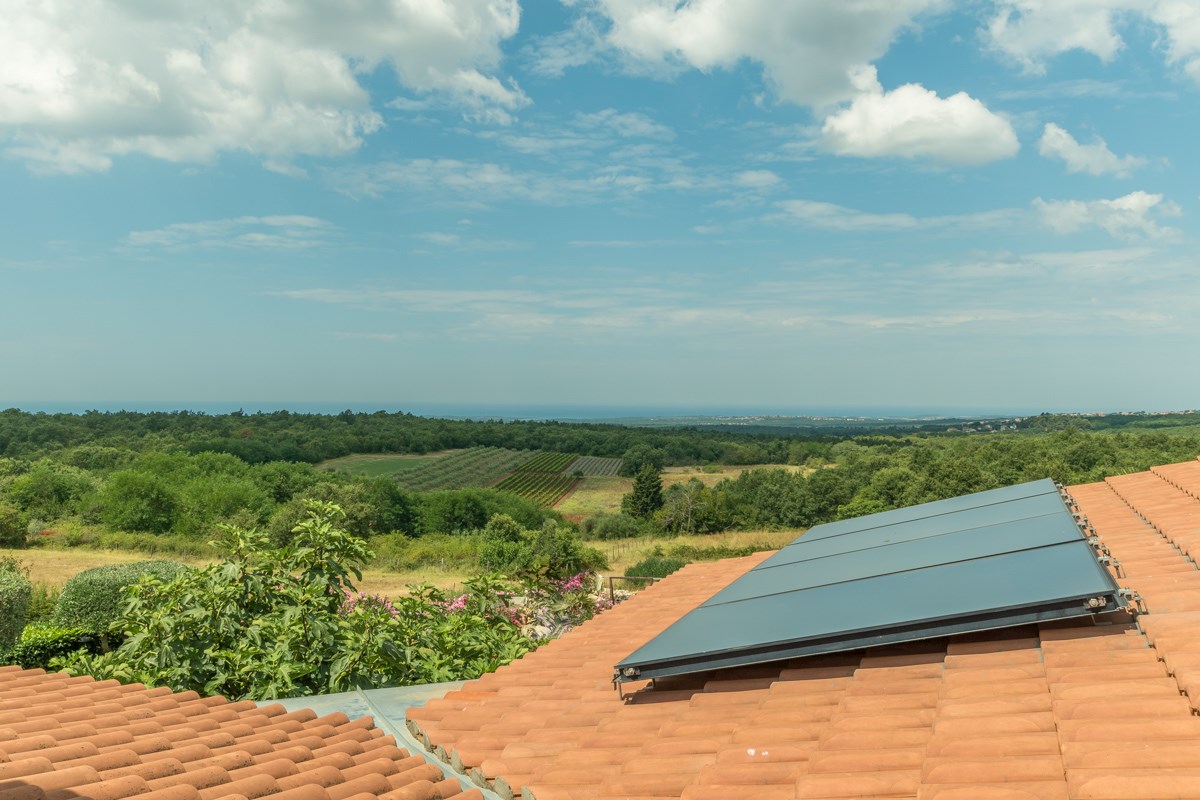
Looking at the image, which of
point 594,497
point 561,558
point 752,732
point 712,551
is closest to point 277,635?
point 752,732

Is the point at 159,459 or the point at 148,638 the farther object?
the point at 159,459

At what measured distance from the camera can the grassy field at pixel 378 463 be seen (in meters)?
92.9

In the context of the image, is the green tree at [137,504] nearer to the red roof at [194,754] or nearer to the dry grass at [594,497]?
the dry grass at [594,497]

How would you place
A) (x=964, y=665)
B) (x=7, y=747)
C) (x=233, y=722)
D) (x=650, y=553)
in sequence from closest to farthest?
(x=964, y=665) < (x=7, y=747) < (x=233, y=722) < (x=650, y=553)

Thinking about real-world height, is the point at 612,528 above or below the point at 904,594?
below

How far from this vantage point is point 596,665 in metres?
6.18

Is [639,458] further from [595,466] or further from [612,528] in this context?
[612,528]

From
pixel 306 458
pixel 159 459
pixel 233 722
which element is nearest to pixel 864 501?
pixel 233 722

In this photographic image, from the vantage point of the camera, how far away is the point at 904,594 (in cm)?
454

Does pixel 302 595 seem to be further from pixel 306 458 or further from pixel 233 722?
pixel 306 458

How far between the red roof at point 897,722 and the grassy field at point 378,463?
86.0 metres

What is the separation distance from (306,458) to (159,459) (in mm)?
25773

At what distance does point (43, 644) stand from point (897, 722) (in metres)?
18.9

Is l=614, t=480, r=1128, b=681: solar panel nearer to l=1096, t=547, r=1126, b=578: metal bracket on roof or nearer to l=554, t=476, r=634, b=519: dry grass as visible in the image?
l=1096, t=547, r=1126, b=578: metal bracket on roof
